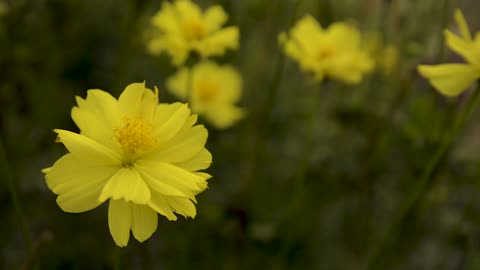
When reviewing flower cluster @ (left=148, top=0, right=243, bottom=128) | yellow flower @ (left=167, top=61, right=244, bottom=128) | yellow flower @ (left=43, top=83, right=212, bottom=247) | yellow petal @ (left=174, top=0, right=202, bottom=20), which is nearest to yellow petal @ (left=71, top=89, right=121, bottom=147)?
yellow flower @ (left=43, top=83, right=212, bottom=247)

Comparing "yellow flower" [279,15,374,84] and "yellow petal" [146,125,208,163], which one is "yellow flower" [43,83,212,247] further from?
"yellow flower" [279,15,374,84]

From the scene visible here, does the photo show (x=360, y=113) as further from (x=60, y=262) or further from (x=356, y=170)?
(x=60, y=262)

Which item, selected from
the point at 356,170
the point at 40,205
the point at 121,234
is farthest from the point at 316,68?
the point at 40,205

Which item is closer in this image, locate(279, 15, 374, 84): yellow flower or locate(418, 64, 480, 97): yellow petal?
locate(418, 64, 480, 97): yellow petal

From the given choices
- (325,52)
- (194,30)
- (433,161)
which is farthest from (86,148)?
(325,52)

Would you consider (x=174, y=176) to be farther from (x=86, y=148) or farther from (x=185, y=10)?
(x=185, y=10)

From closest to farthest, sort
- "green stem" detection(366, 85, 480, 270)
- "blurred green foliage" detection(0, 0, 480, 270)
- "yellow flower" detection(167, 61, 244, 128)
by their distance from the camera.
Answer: "green stem" detection(366, 85, 480, 270) → "blurred green foliage" detection(0, 0, 480, 270) → "yellow flower" detection(167, 61, 244, 128)
